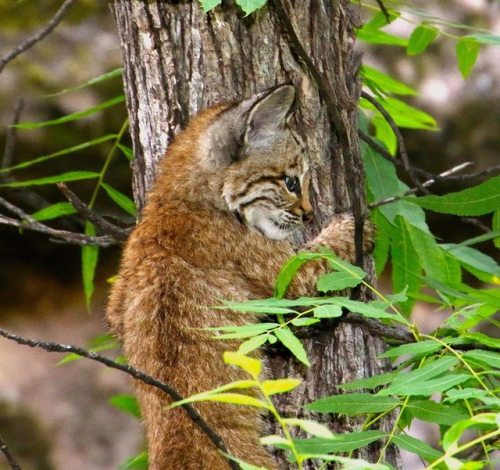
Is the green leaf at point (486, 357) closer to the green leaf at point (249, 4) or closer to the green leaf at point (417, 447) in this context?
the green leaf at point (417, 447)

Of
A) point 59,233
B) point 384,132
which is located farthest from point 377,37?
point 59,233

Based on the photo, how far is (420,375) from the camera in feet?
7.10

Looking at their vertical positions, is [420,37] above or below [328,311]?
above

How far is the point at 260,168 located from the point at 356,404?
1.38m

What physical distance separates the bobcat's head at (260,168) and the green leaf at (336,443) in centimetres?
118

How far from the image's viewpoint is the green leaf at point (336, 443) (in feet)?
6.97

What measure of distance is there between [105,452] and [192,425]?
5963mm

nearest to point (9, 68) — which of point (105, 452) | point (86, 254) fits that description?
point (105, 452)

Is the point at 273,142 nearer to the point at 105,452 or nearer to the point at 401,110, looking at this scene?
the point at 401,110

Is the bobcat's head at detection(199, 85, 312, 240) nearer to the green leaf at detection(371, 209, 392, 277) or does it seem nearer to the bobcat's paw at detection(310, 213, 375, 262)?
the bobcat's paw at detection(310, 213, 375, 262)

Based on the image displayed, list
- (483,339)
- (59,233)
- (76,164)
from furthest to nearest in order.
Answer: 1. (76,164)
2. (59,233)
3. (483,339)

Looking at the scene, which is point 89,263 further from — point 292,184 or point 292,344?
point 292,344

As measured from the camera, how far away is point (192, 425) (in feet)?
9.57

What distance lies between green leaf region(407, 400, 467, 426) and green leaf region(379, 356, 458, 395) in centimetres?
14
